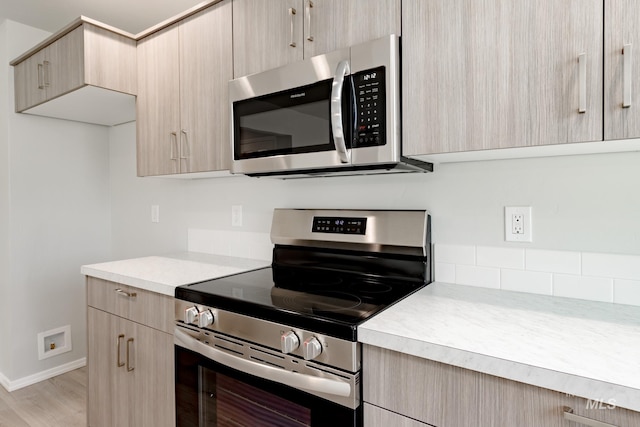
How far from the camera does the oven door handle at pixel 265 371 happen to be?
1017 millimetres

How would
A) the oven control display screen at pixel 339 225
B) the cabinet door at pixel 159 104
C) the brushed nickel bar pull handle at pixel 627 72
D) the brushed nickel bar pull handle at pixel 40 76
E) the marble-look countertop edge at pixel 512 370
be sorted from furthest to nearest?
the brushed nickel bar pull handle at pixel 40 76, the cabinet door at pixel 159 104, the oven control display screen at pixel 339 225, the brushed nickel bar pull handle at pixel 627 72, the marble-look countertop edge at pixel 512 370

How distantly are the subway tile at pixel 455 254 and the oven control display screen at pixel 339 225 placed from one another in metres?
0.30

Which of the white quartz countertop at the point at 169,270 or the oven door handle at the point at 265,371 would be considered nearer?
the oven door handle at the point at 265,371

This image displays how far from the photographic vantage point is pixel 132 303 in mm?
1670

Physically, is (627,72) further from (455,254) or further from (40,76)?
(40,76)

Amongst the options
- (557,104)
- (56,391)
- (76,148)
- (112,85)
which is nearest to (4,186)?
(76,148)

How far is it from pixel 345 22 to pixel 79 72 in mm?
1516

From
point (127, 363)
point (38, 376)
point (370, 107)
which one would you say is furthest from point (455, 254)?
point (38, 376)

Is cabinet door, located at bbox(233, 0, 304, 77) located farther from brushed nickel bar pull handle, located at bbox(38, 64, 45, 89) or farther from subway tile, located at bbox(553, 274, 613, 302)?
brushed nickel bar pull handle, located at bbox(38, 64, 45, 89)

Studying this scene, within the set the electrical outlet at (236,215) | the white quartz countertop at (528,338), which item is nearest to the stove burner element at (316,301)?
the white quartz countertop at (528,338)

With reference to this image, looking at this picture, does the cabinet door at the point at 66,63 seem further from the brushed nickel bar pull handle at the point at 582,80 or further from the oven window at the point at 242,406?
the brushed nickel bar pull handle at the point at 582,80

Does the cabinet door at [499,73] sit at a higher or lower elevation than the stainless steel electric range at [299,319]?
higher

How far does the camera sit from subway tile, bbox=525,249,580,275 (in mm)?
1235

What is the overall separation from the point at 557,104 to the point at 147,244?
2.56 m
